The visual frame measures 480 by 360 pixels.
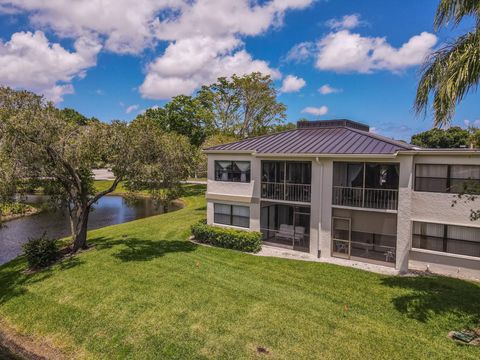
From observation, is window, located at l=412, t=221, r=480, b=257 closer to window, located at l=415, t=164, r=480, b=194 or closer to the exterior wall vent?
window, located at l=415, t=164, r=480, b=194

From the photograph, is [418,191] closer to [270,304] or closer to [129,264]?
[270,304]

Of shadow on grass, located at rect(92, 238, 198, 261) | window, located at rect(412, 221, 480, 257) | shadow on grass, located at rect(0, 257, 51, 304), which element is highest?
window, located at rect(412, 221, 480, 257)

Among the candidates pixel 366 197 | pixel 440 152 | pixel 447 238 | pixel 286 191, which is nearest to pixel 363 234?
pixel 366 197

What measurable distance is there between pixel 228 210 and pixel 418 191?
11373 millimetres

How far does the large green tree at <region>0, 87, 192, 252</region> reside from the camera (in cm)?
1473

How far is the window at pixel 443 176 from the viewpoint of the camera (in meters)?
15.1

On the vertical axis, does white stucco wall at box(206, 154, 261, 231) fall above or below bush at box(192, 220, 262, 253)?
above

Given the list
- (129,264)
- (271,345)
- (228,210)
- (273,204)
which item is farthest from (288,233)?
(271,345)

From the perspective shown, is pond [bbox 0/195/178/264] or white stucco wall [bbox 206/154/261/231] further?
pond [bbox 0/195/178/264]

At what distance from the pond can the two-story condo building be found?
6.16 m

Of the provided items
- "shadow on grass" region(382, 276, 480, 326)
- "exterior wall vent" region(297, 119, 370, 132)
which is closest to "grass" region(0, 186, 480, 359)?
"shadow on grass" region(382, 276, 480, 326)

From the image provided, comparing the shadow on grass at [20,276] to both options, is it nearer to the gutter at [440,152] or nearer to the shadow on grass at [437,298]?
the shadow on grass at [437,298]

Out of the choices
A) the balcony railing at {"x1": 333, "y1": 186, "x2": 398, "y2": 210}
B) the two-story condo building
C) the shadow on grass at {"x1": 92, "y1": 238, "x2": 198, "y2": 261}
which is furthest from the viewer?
the shadow on grass at {"x1": 92, "y1": 238, "x2": 198, "y2": 261}

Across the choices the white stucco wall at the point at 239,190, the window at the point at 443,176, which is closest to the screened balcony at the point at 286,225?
the white stucco wall at the point at 239,190
